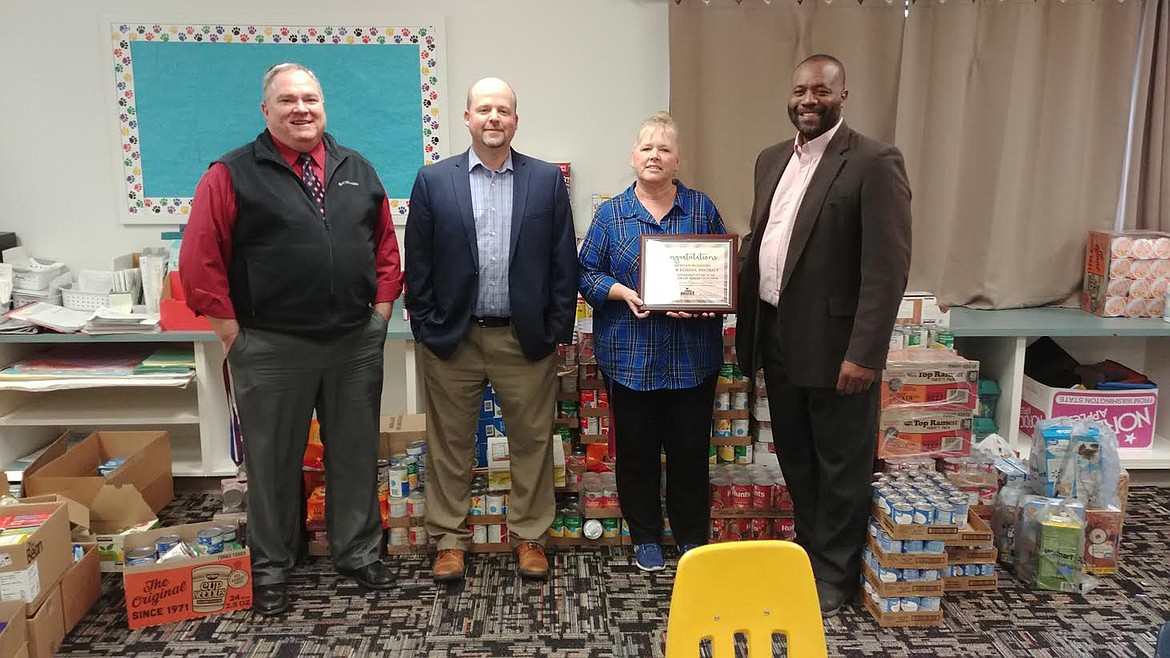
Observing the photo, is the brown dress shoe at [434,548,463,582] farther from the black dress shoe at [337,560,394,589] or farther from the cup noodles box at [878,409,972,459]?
the cup noodles box at [878,409,972,459]

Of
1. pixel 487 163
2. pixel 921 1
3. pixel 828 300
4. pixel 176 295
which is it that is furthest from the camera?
pixel 921 1

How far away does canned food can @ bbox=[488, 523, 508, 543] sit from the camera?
2.95 m

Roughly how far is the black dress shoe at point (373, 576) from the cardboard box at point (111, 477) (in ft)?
2.82

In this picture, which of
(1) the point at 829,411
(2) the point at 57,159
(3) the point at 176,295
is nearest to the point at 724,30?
(1) the point at 829,411

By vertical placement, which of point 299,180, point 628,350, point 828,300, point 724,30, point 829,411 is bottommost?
point 829,411

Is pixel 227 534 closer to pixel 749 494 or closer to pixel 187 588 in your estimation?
pixel 187 588

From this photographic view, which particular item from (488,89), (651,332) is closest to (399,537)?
(651,332)

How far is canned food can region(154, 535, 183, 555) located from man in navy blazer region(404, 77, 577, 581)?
0.85 m

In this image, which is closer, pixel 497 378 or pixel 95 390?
pixel 497 378

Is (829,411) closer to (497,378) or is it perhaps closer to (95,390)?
(497,378)

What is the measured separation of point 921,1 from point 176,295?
337cm

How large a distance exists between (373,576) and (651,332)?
3.96 ft

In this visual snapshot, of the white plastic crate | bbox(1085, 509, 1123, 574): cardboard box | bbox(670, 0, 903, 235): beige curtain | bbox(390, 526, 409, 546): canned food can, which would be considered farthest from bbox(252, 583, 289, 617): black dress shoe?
bbox(1085, 509, 1123, 574): cardboard box

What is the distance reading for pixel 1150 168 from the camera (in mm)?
3738
